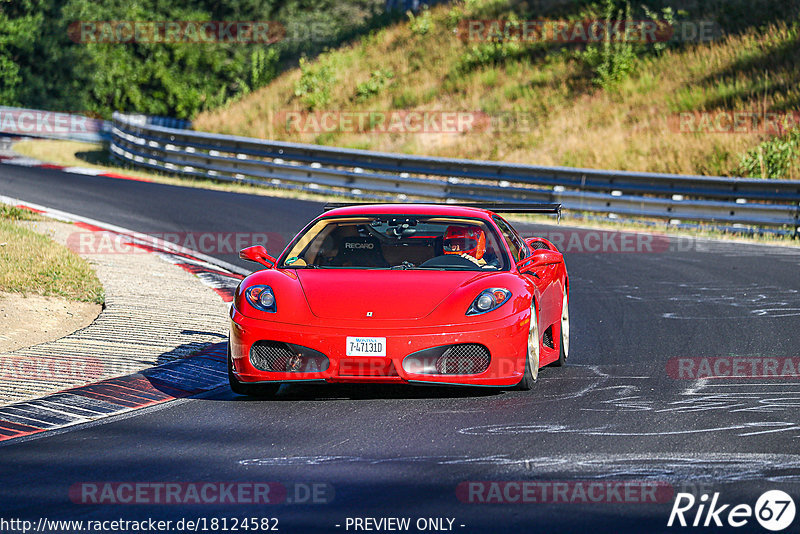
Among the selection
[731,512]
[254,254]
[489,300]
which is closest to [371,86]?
[254,254]

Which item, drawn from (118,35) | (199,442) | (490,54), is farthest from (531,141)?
(118,35)

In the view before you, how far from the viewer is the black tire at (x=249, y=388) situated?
764cm

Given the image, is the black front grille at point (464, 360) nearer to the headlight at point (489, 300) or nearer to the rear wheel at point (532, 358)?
the headlight at point (489, 300)

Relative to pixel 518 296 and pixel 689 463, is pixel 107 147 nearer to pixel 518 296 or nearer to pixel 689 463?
pixel 518 296

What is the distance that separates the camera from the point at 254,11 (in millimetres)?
56500

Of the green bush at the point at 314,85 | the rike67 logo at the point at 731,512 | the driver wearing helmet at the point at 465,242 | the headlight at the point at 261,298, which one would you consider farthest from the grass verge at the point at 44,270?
the green bush at the point at 314,85

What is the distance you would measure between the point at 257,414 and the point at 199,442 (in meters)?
0.89

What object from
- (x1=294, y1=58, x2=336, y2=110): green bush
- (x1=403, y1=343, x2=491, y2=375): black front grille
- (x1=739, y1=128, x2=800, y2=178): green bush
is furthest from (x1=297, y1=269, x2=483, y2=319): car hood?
(x1=294, y1=58, x2=336, y2=110): green bush

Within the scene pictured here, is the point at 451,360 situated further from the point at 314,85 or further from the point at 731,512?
the point at 314,85

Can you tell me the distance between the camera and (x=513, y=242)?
9.18 m

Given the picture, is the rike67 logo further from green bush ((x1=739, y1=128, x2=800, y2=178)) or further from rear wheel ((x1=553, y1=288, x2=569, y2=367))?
green bush ((x1=739, y1=128, x2=800, y2=178))

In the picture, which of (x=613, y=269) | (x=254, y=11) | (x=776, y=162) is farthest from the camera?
(x=254, y=11)

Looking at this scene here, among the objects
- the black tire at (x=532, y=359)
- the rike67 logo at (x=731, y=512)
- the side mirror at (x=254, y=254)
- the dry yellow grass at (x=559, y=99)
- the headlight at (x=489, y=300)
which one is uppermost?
the dry yellow grass at (x=559, y=99)

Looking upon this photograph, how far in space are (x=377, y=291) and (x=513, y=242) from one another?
1.86 meters
